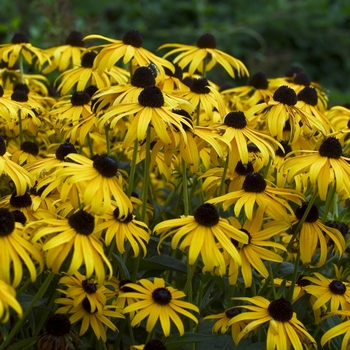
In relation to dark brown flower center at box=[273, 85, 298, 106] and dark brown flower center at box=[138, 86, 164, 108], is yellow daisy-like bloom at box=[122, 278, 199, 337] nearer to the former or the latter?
dark brown flower center at box=[138, 86, 164, 108]

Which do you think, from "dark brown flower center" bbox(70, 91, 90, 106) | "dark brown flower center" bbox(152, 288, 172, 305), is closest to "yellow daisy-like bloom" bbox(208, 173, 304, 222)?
"dark brown flower center" bbox(152, 288, 172, 305)

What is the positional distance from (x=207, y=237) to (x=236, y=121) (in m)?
0.36

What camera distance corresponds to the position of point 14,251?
1.25 metres

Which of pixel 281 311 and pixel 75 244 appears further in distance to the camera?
pixel 281 311

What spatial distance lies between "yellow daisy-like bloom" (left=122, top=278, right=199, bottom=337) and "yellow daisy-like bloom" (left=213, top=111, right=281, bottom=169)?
0.34 meters

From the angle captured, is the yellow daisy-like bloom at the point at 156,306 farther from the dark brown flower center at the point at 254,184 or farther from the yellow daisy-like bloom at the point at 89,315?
the dark brown flower center at the point at 254,184

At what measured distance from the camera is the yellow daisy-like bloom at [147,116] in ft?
4.84

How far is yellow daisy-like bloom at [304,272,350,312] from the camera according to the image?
158 centimetres

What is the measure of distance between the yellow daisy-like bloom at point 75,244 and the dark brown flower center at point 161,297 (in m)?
0.21

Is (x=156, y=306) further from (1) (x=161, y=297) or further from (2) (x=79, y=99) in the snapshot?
(2) (x=79, y=99)

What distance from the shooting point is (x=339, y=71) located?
604 centimetres

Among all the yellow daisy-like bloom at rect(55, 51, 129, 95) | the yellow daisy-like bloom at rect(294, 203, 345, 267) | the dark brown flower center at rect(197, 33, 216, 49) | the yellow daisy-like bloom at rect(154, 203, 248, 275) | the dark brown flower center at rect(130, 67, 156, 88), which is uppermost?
the dark brown flower center at rect(130, 67, 156, 88)

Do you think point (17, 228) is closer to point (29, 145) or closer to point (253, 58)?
point (29, 145)

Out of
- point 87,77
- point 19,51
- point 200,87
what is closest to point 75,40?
point 19,51
